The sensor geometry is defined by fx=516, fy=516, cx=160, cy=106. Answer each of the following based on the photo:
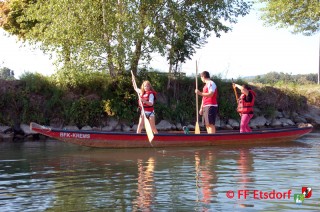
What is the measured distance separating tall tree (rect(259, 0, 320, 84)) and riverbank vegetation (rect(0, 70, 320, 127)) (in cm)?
767

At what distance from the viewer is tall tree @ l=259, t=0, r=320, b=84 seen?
2784 centimetres

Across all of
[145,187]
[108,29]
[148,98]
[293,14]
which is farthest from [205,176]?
[293,14]

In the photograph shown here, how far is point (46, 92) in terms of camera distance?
2044 centimetres

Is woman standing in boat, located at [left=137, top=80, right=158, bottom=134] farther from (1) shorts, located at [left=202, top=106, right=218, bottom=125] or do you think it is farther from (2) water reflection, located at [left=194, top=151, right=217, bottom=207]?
(2) water reflection, located at [left=194, top=151, right=217, bottom=207]

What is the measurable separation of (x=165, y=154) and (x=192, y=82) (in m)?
9.74

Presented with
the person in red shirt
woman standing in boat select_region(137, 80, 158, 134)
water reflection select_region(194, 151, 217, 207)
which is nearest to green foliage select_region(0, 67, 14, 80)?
woman standing in boat select_region(137, 80, 158, 134)

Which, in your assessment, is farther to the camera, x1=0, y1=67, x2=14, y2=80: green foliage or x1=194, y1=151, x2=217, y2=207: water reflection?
x1=0, y1=67, x2=14, y2=80: green foliage

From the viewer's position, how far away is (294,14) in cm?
2828

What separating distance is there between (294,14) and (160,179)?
2144cm

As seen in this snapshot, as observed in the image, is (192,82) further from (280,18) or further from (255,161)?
(255,161)

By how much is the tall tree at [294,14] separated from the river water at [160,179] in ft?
49.2

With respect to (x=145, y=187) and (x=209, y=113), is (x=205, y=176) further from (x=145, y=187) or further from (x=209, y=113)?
(x=209, y=113)

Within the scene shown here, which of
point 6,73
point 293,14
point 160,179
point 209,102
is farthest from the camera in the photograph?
point 293,14

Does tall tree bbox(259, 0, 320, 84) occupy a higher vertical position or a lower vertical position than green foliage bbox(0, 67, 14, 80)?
higher
